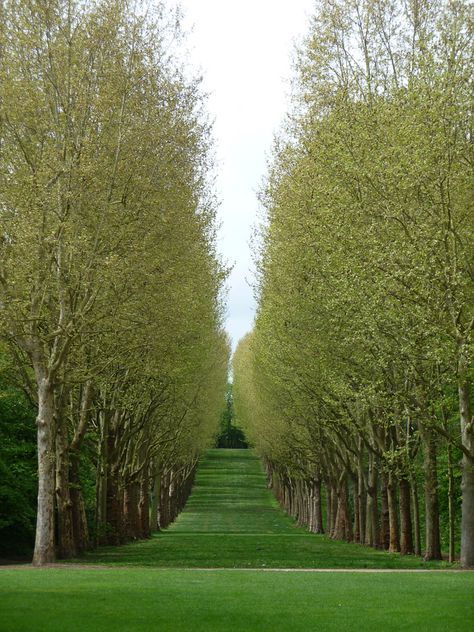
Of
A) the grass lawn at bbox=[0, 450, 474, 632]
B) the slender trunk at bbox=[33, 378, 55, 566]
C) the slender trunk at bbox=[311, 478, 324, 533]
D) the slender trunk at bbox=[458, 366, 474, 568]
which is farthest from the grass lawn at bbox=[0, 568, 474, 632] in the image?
the slender trunk at bbox=[311, 478, 324, 533]

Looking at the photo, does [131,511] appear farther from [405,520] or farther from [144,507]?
[405,520]

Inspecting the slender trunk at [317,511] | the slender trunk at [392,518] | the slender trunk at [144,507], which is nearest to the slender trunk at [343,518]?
the slender trunk at [317,511]

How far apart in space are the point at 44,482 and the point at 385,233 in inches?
483

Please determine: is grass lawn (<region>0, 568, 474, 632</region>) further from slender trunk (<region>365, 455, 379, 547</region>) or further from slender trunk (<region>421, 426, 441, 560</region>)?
slender trunk (<region>365, 455, 379, 547</region>)

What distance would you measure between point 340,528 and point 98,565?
27.5 meters

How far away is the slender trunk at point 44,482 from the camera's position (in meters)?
28.7

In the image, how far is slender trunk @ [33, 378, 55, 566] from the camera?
94.1 ft

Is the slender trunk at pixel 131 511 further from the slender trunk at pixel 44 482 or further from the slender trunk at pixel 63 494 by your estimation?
the slender trunk at pixel 44 482

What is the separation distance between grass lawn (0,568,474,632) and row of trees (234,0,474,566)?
21.4ft

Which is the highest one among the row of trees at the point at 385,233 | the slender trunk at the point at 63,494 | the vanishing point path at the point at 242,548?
the row of trees at the point at 385,233

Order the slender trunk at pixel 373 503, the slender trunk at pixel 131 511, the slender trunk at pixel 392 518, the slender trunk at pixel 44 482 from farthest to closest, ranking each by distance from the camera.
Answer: the slender trunk at pixel 131 511, the slender trunk at pixel 373 503, the slender trunk at pixel 392 518, the slender trunk at pixel 44 482

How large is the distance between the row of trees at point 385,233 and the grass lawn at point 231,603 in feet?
21.4

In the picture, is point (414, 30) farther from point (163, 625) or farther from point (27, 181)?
point (163, 625)

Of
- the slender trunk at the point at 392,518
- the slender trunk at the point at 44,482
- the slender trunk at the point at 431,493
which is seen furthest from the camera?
the slender trunk at the point at 392,518
